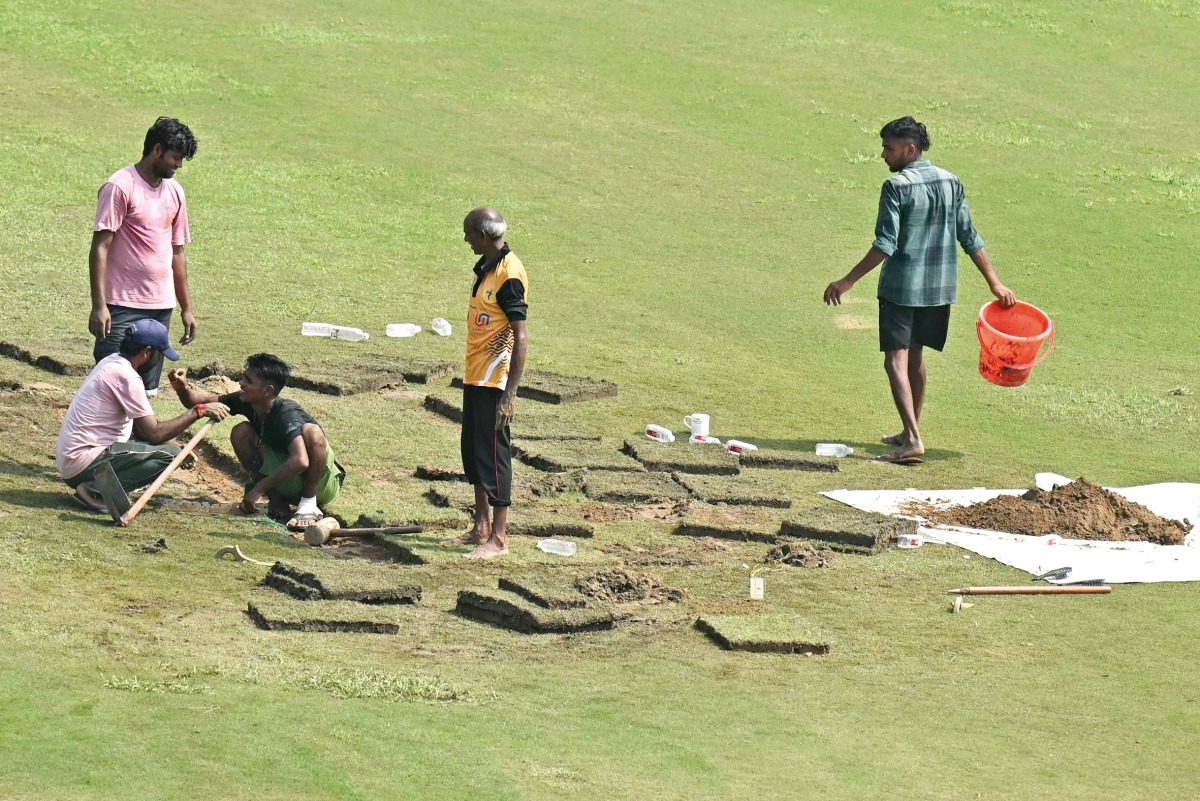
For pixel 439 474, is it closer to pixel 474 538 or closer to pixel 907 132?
pixel 474 538

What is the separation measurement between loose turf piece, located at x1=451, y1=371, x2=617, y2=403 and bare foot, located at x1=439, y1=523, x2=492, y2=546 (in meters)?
3.83

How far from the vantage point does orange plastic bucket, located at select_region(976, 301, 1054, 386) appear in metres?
12.0

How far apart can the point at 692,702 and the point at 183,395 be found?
155 inches

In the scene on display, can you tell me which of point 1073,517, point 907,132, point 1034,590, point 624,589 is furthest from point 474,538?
point 907,132

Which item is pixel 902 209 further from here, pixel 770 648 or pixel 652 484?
pixel 770 648

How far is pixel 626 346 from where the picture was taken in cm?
1541

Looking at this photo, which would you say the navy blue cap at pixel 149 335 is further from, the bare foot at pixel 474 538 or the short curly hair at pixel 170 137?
the bare foot at pixel 474 538

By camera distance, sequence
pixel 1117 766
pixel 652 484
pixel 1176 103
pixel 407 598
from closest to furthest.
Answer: pixel 1117 766
pixel 407 598
pixel 652 484
pixel 1176 103

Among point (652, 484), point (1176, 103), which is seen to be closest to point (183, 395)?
point (652, 484)

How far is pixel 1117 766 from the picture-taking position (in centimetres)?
658

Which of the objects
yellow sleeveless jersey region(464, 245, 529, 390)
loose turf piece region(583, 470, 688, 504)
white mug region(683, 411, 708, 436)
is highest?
yellow sleeveless jersey region(464, 245, 529, 390)

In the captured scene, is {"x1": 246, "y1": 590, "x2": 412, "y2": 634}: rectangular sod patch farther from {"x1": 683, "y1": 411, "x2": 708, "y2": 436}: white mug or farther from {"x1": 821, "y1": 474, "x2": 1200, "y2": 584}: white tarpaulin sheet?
{"x1": 683, "y1": 411, "x2": 708, "y2": 436}: white mug

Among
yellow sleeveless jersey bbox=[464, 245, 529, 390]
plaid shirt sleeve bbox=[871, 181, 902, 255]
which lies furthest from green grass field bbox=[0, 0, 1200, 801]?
plaid shirt sleeve bbox=[871, 181, 902, 255]

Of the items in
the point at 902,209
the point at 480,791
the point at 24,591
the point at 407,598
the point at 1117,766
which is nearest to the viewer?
the point at 480,791
